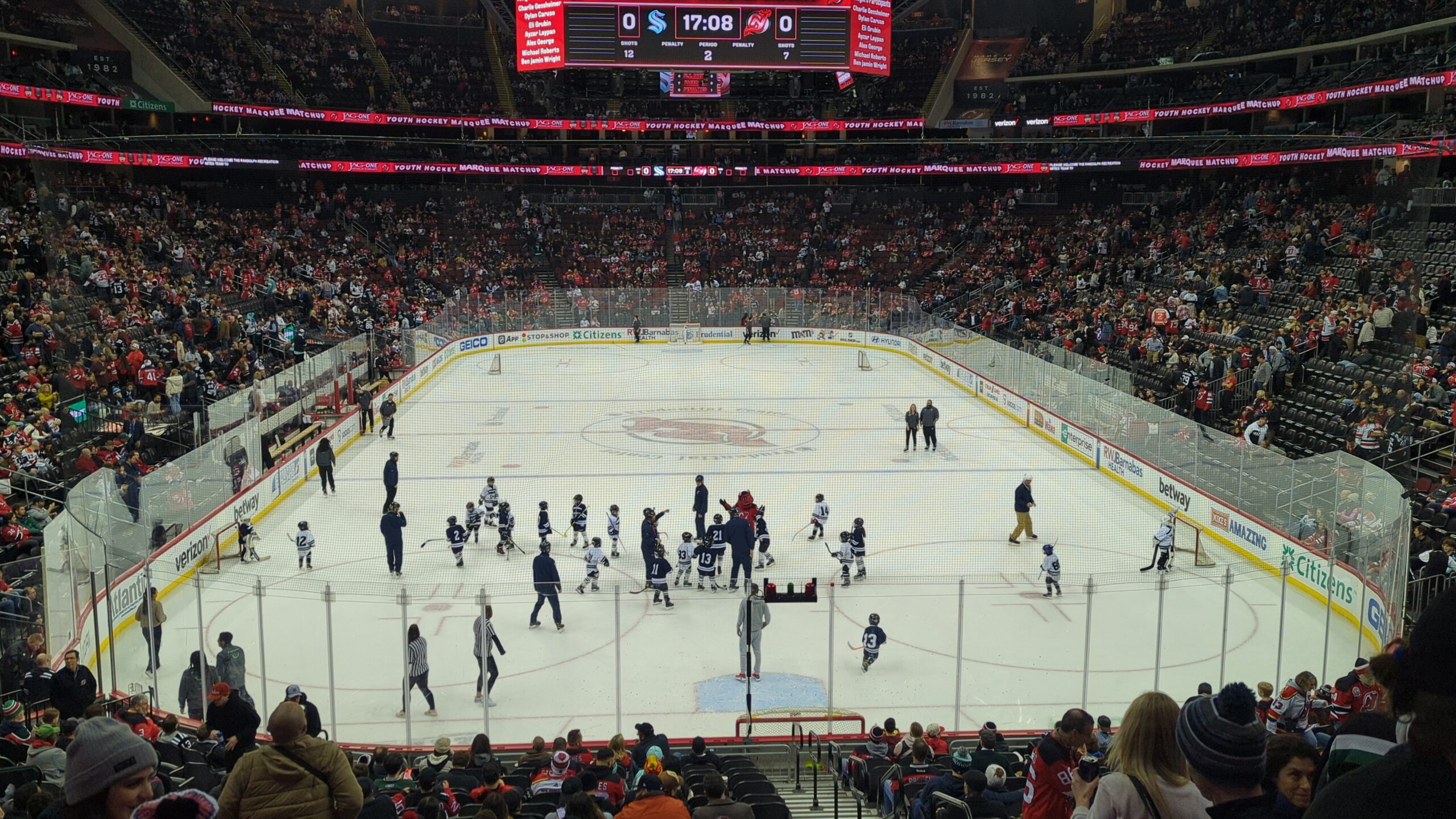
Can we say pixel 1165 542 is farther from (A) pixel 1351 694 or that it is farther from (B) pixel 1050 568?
(A) pixel 1351 694

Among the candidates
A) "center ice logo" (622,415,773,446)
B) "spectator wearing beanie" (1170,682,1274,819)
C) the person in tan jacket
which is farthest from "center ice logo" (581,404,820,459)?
"spectator wearing beanie" (1170,682,1274,819)

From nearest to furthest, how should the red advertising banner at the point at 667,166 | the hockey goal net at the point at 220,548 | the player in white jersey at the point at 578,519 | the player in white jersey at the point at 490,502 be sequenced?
1. the hockey goal net at the point at 220,548
2. the player in white jersey at the point at 578,519
3. the player in white jersey at the point at 490,502
4. the red advertising banner at the point at 667,166

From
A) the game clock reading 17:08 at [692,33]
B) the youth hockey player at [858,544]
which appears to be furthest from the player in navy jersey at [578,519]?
the game clock reading 17:08 at [692,33]

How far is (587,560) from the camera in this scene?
1455 cm

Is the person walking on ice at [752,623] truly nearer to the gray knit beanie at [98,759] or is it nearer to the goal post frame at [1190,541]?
the goal post frame at [1190,541]

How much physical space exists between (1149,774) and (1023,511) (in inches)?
563

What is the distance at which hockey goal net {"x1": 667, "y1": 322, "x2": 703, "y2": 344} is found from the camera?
137 feet

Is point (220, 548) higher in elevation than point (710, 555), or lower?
lower

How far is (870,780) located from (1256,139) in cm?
3133

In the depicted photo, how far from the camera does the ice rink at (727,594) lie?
10.8 meters

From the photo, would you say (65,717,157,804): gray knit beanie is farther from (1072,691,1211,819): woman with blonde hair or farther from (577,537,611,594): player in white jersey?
(577,537,611,594): player in white jersey

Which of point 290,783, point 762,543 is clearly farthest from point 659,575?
point 290,783

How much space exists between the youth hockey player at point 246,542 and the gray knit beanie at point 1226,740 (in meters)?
15.1

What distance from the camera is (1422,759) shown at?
65.4 inches
